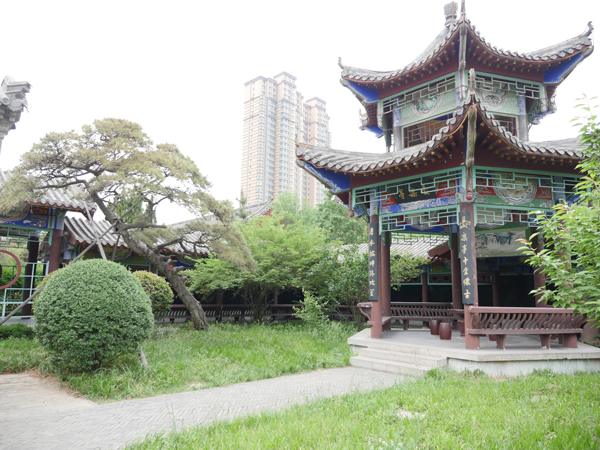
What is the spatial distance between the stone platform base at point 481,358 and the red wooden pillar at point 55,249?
34.7ft

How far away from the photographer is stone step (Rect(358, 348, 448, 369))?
292 inches

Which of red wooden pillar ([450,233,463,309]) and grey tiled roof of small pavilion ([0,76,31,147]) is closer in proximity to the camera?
grey tiled roof of small pavilion ([0,76,31,147])

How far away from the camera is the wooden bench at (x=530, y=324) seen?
746 centimetres

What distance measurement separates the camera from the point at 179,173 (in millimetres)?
9984

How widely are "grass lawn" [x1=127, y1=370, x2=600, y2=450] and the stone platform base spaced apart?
1356 mm

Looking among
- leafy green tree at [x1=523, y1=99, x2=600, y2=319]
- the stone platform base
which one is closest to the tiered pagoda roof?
leafy green tree at [x1=523, y1=99, x2=600, y2=319]

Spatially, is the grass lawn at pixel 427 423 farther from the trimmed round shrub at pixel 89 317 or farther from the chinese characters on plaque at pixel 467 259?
the trimmed round shrub at pixel 89 317

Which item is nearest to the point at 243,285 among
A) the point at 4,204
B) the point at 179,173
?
the point at 179,173

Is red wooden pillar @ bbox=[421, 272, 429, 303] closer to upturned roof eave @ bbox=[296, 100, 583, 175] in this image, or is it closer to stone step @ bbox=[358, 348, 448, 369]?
upturned roof eave @ bbox=[296, 100, 583, 175]

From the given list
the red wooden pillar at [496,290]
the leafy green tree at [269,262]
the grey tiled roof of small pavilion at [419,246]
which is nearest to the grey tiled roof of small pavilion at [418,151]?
the leafy green tree at [269,262]

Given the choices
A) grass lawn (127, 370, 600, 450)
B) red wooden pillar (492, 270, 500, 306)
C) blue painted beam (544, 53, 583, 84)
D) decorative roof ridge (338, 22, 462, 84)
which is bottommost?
grass lawn (127, 370, 600, 450)

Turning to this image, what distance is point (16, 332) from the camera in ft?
35.5

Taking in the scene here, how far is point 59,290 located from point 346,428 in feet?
17.6

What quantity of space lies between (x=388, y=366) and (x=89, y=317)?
18.1 feet
